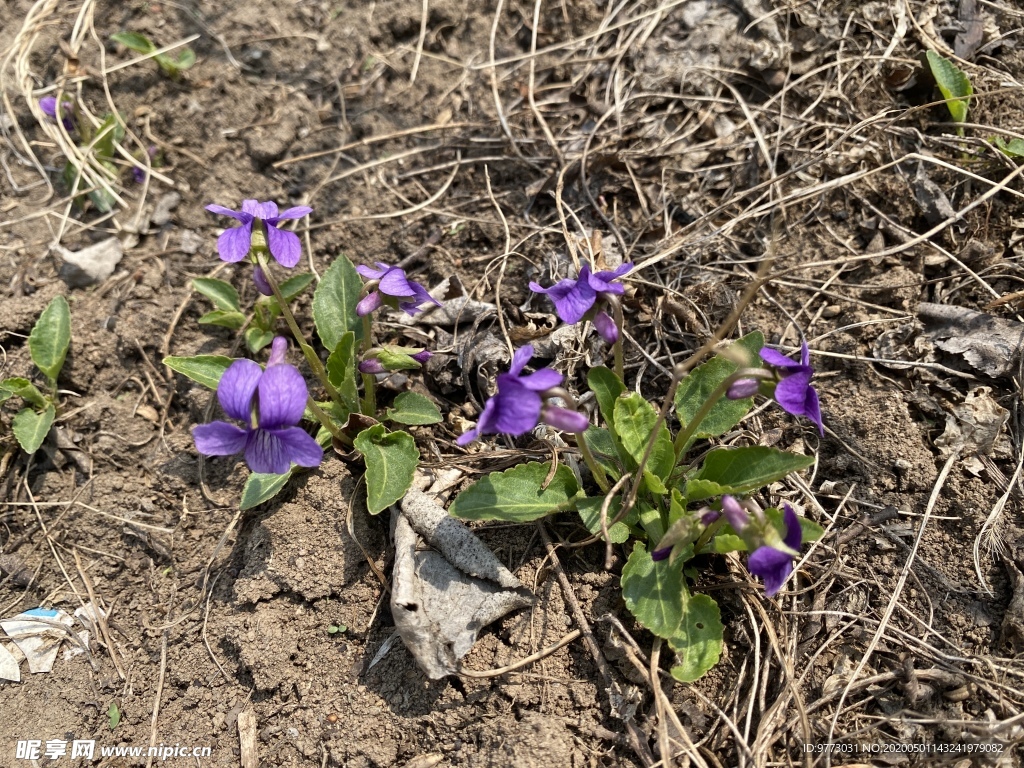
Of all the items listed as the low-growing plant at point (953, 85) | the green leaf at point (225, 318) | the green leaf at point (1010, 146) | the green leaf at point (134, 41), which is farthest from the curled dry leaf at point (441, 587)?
the green leaf at point (134, 41)

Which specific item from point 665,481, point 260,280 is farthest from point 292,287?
point 665,481

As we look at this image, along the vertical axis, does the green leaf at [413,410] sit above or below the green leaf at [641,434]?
below

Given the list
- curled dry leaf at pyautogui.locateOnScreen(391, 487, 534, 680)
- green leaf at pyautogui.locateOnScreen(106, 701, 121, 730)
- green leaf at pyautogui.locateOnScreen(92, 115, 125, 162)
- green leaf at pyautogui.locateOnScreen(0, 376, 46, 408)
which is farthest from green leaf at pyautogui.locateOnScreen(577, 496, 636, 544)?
green leaf at pyautogui.locateOnScreen(92, 115, 125, 162)

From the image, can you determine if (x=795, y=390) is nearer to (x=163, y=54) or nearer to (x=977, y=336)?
(x=977, y=336)

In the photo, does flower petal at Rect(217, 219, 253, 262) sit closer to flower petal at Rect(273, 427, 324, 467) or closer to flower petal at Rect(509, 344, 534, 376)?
flower petal at Rect(273, 427, 324, 467)

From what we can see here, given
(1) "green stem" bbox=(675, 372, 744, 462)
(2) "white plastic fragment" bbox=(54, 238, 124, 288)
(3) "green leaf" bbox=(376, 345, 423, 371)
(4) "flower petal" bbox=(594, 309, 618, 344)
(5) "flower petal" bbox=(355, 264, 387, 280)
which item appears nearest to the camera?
(1) "green stem" bbox=(675, 372, 744, 462)

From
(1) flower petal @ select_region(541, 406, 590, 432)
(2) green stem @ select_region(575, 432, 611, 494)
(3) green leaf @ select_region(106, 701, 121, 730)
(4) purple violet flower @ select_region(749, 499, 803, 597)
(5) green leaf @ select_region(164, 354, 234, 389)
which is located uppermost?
(1) flower petal @ select_region(541, 406, 590, 432)

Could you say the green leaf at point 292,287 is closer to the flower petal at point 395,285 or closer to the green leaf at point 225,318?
the green leaf at point 225,318
